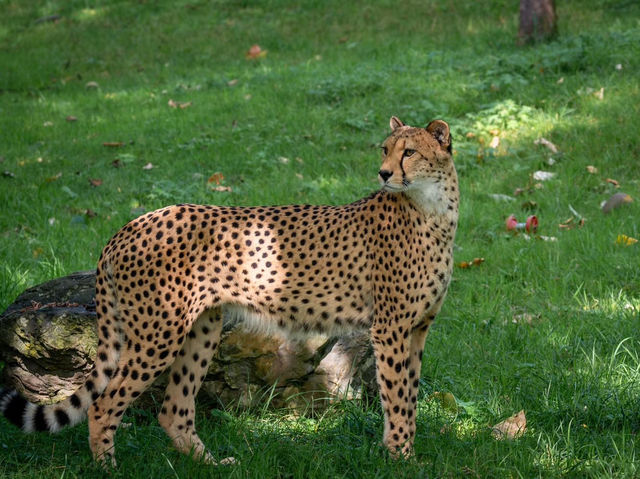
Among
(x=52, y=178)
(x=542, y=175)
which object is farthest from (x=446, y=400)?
(x=52, y=178)

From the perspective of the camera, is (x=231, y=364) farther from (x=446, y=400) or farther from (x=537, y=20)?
(x=537, y=20)

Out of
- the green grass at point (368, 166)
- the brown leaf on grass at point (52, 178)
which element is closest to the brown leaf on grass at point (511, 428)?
the green grass at point (368, 166)

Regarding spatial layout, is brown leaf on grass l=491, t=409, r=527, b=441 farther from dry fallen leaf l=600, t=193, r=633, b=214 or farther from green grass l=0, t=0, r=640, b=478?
dry fallen leaf l=600, t=193, r=633, b=214

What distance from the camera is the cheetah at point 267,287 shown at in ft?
12.7

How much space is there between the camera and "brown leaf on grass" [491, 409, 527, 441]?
4.12 m

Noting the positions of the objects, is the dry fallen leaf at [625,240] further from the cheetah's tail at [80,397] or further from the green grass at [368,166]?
the cheetah's tail at [80,397]

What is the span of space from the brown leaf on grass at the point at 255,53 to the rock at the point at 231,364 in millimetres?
9222

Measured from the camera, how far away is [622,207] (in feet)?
22.9

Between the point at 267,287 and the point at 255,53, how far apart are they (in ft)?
32.4

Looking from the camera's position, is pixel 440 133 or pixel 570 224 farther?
pixel 570 224

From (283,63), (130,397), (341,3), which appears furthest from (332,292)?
(341,3)

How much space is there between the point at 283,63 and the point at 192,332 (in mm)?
8774

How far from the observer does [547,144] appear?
829 cm

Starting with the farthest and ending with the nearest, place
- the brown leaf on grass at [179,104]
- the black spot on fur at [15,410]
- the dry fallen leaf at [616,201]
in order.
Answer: the brown leaf on grass at [179,104] < the dry fallen leaf at [616,201] < the black spot on fur at [15,410]
